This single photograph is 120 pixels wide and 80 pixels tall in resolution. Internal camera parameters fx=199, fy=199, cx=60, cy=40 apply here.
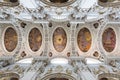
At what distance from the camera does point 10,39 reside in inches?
764

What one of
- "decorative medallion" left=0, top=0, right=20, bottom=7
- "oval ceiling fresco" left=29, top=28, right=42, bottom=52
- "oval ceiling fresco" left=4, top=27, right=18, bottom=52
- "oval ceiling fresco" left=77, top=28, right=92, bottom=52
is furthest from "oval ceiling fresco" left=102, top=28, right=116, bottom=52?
"decorative medallion" left=0, top=0, right=20, bottom=7

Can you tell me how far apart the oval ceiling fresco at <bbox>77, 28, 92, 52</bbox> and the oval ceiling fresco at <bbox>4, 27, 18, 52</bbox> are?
245 inches

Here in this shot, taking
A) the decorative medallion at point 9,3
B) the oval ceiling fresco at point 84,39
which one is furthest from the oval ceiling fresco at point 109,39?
the decorative medallion at point 9,3

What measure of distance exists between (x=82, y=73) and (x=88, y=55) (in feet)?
18.5

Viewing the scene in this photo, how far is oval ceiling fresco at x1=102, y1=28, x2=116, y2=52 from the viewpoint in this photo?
18.9 m

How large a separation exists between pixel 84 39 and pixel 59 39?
245 centimetres

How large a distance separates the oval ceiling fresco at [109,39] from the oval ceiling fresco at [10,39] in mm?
8549

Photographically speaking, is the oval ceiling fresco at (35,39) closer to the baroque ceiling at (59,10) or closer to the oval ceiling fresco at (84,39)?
the baroque ceiling at (59,10)

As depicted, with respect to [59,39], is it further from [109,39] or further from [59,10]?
[109,39]

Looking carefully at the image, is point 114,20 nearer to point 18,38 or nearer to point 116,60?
point 116,60

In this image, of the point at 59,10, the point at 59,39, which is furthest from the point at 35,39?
the point at 59,10

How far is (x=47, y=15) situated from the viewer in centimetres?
1717

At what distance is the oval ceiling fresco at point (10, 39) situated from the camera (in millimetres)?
19250

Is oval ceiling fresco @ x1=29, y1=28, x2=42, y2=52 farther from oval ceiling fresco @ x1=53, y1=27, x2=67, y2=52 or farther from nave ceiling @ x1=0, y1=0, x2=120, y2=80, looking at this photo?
oval ceiling fresco @ x1=53, y1=27, x2=67, y2=52
